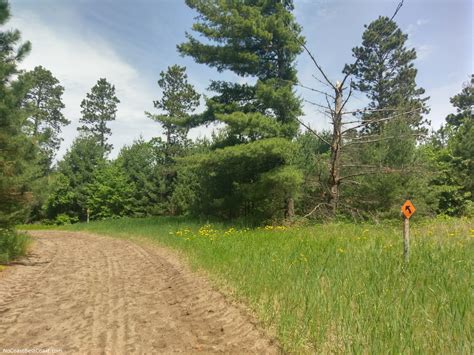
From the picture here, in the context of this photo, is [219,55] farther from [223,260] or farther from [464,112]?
[464,112]

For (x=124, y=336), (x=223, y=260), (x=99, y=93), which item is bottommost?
(x=124, y=336)

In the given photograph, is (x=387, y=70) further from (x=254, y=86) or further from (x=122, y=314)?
(x=122, y=314)

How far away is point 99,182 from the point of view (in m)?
41.8

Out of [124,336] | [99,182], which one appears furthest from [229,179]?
[99,182]

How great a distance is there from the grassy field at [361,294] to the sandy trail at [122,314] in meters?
0.40

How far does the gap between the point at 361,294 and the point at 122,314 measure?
10.8 feet

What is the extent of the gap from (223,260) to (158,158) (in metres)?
33.5

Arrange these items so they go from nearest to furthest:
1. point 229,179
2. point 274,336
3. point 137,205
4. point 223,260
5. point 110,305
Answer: point 274,336
point 110,305
point 223,260
point 229,179
point 137,205

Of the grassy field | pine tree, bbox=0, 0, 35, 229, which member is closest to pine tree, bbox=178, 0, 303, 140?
pine tree, bbox=0, 0, 35, 229

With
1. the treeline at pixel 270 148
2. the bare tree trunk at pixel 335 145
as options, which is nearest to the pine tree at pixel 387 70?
the treeline at pixel 270 148

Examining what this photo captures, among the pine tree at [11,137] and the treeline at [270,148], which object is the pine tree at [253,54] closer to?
the treeline at [270,148]

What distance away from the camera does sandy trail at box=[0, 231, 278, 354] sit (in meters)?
4.09

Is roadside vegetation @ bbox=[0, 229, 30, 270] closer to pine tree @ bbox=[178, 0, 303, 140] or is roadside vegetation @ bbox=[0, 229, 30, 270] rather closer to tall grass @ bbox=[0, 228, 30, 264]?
tall grass @ bbox=[0, 228, 30, 264]

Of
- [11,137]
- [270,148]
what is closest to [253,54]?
[270,148]
